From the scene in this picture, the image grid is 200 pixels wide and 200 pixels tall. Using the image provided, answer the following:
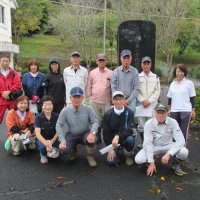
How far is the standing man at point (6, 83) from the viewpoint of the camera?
6.00 meters

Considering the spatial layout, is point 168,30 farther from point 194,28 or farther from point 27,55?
point 27,55

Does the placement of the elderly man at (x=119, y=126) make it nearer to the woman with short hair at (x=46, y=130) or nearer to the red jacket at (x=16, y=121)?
the woman with short hair at (x=46, y=130)

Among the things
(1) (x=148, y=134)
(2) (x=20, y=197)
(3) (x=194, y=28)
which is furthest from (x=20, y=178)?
(3) (x=194, y=28)

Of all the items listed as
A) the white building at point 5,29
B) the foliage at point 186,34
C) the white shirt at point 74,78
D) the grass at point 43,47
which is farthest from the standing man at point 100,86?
the grass at point 43,47

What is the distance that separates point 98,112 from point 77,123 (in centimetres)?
94

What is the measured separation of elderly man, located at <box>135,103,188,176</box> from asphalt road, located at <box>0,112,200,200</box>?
239 millimetres

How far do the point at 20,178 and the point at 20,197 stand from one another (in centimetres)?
63

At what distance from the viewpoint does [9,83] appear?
20.2ft

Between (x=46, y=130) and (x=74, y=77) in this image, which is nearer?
(x=46, y=130)

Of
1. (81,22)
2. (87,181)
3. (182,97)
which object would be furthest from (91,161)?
(81,22)

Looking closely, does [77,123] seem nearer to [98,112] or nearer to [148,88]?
[98,112]

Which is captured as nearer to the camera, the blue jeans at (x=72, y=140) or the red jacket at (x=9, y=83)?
the blue jeans at (x=72, y=140)

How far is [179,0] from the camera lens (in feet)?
73.0

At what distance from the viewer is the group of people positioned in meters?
4.96
